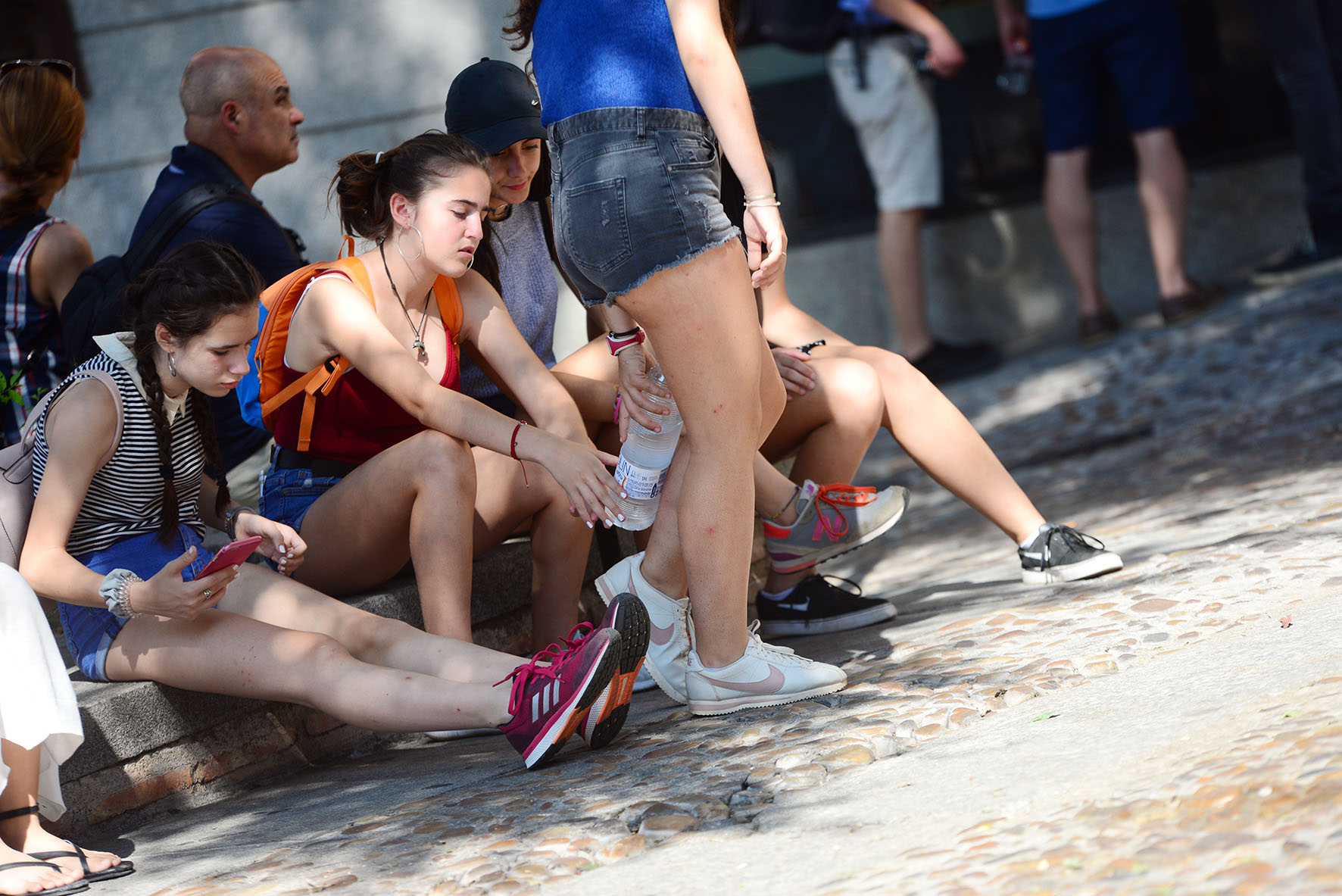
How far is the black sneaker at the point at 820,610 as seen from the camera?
376 centimetres

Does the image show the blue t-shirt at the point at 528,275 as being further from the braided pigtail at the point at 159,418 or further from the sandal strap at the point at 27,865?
the sandal strap at the point at 27,865


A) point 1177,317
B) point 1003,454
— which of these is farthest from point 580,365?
point 1177,317

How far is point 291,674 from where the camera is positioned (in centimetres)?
286

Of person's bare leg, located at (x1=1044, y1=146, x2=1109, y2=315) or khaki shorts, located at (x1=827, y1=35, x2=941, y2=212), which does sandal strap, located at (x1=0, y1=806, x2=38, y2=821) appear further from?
person's bare leg, located at (x1=1044, y1=146, x2=1109, y2=315)

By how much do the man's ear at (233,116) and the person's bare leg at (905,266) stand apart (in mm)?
3335

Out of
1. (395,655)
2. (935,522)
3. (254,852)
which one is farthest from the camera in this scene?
(935,522)

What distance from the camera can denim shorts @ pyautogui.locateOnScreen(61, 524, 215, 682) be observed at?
2.98 meters

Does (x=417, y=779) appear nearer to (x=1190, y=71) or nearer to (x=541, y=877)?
(x=541, y=877)

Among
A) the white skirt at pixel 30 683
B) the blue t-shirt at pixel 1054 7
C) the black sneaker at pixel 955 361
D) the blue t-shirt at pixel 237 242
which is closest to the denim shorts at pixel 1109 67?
the blue t-shirt at pixel 1054 7

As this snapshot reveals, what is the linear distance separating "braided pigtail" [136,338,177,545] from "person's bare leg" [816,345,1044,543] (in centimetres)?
173

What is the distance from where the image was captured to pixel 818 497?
354 centimetres

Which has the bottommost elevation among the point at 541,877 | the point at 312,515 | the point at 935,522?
the point at 935,522

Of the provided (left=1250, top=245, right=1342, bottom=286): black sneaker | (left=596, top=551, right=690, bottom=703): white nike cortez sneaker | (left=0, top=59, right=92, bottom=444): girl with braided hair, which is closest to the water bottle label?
(left=596, top=551, right=690, bottom=703): white nike cortez sneaker

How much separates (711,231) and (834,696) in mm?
998
